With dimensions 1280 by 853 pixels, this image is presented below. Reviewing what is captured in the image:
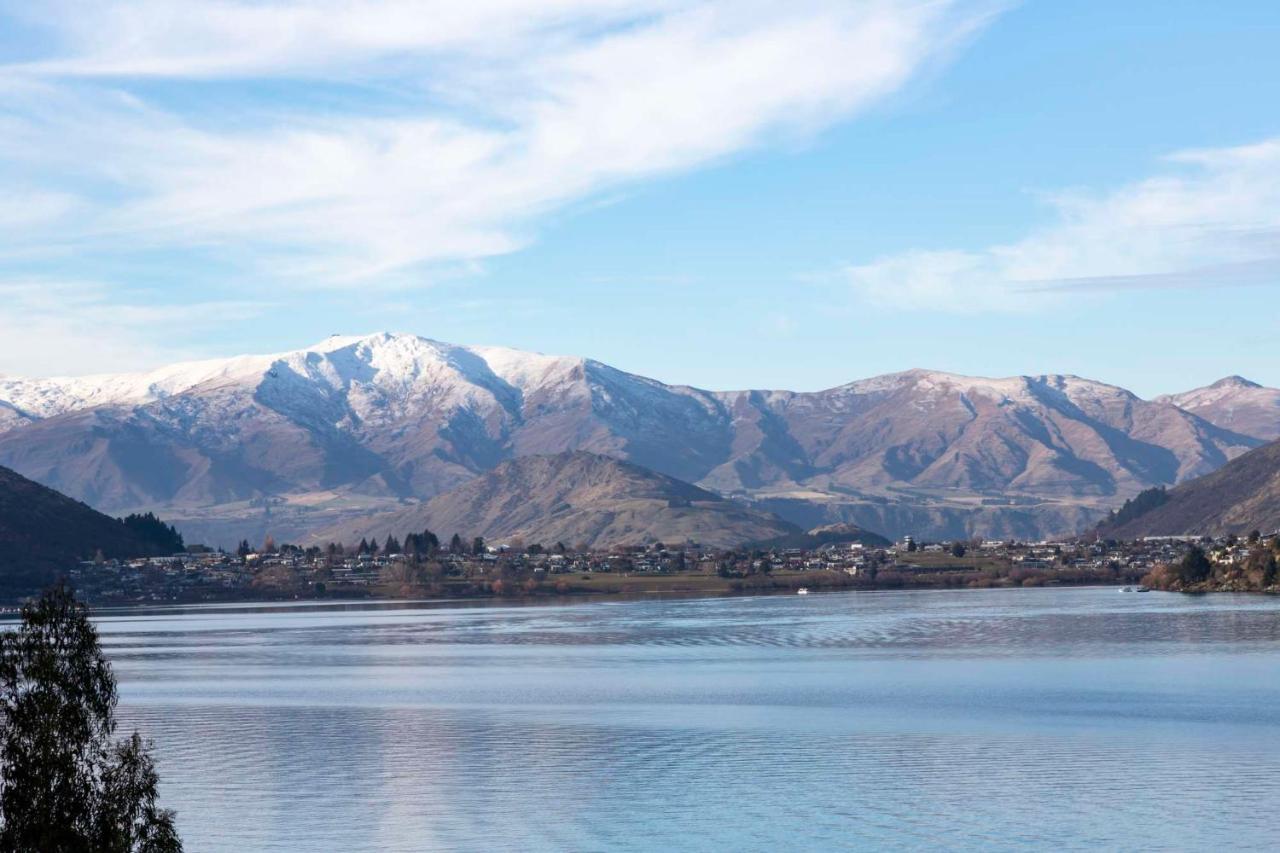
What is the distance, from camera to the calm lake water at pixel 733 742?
180 ft

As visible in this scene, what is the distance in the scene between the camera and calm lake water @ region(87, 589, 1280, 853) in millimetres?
54906

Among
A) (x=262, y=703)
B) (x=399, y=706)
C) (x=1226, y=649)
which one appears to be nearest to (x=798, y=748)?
(x=399, y=706)

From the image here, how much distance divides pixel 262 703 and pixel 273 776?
28.6 meters

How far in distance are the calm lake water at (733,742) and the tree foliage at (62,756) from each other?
1657cm

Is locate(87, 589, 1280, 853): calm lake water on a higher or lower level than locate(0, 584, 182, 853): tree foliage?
lower

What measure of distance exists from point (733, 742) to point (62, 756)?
41.0 m

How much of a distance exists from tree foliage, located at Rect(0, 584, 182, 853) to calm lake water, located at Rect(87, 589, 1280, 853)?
16.6 m

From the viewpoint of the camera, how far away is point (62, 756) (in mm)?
37094

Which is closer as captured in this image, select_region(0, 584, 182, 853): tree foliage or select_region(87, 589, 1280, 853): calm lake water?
select_region(0, 584, 182, 853): tree foliage

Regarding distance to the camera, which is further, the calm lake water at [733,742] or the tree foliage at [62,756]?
A: the calm lake water at [733,742]

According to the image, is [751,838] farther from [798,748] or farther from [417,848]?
[798,748]

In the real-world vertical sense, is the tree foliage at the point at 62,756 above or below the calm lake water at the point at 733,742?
above

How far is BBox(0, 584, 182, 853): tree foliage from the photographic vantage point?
36.5 meters

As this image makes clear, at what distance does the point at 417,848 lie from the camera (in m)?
53.1
